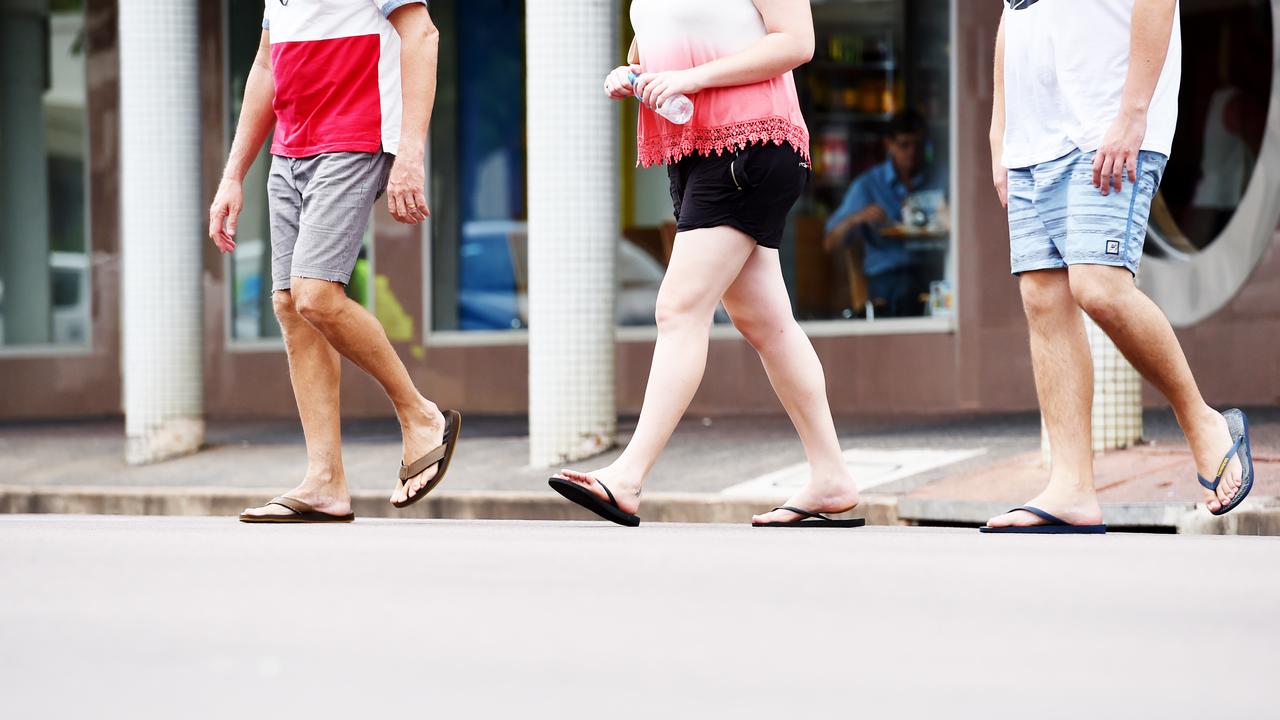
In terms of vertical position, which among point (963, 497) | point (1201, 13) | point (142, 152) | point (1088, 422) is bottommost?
point (963, 497)

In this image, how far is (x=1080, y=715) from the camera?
2619 mm

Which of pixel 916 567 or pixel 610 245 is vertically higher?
pixel 610 245

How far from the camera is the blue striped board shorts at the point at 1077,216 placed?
4656 millimetres

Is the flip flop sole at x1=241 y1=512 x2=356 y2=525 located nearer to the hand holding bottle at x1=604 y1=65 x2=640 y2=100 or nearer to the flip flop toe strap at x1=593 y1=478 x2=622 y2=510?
the flip flop toe strap at x1=593 y1=478 x2=622 y2=510

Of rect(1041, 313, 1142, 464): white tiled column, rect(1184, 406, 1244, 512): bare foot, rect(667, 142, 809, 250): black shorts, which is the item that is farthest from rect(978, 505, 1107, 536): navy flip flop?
rect(1041, 313, 1142, 464): white tiled column

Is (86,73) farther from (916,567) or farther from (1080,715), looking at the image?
(1080,715)

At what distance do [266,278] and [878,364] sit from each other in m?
5.40

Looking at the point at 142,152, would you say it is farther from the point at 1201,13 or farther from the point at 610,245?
the point at 1201,13

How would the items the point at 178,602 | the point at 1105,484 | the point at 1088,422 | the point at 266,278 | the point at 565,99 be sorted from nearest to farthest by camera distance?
1. the point at 178,602
2. the point at 1088,422
3. the point at 1105,484
4. the point at 565,99
5. the point at 266,278

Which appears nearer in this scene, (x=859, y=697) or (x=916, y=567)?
(x=859, y=697)

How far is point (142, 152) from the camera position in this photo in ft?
35.1

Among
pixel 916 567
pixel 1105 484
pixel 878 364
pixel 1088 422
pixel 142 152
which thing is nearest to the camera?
pixel 916 567

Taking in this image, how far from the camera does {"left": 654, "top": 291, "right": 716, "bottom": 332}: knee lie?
489cm

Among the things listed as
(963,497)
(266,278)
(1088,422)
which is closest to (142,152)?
(266,278)
